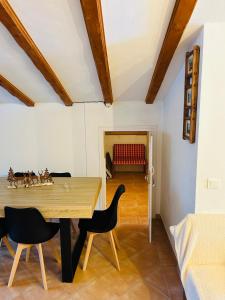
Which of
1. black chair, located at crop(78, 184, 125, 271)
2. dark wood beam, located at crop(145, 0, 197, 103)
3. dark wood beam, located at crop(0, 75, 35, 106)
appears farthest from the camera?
dark wood beam, located at crop(0, 75, 35, 106)

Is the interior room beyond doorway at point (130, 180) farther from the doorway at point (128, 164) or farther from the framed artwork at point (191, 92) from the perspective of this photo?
the framed artwork at point (191, 92)

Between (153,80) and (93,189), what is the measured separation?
1.61m

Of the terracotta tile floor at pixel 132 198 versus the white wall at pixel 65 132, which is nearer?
the white wall at pixel 65 132

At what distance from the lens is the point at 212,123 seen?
1907 mm

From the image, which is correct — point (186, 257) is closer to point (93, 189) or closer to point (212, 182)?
point (212, 182)

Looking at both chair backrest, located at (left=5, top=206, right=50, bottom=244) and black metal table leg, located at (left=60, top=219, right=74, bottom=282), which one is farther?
black metal table leg, located at (left=60, top=219, right=74, bottom=282)

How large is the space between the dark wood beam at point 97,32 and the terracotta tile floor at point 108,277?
2346mm

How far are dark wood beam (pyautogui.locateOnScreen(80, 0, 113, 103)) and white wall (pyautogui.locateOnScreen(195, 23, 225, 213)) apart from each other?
898 millimetres

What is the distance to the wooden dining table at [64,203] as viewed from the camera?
2.21m

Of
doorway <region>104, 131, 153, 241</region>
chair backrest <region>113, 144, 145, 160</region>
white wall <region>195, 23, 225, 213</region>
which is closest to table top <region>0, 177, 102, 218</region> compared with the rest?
white wall <region>195, 23, 225, 213</region>

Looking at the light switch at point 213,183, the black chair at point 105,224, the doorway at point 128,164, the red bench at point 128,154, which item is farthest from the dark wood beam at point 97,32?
the red bench at point 128,154

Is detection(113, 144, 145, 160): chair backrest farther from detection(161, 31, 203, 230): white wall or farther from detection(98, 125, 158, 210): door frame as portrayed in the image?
detection(161, 31, 203, 230): white wall

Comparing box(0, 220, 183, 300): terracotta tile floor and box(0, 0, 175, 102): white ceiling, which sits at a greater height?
box(0, 0, 175, 102): white ceiling

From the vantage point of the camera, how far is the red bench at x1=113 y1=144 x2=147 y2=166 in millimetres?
7141
